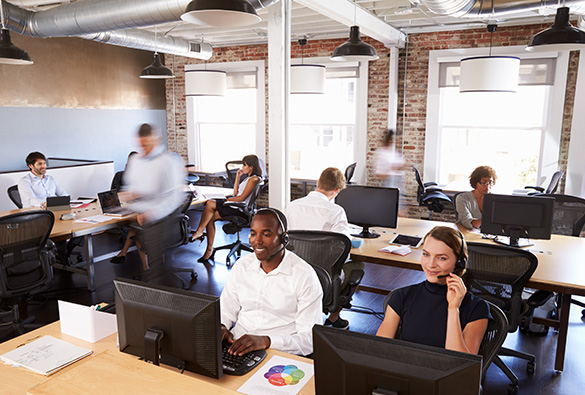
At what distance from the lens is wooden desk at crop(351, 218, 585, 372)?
3.23 metres

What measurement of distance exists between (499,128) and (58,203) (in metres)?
6.68

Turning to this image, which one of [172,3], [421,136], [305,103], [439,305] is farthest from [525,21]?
[439,305]

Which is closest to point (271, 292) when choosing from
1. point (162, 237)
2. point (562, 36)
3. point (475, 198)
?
point (162, 237)

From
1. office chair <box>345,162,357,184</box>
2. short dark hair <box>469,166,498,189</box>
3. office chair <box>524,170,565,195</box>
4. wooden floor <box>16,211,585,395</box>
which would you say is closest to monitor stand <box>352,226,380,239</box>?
wooden floor <box>16,211,585,395</box>

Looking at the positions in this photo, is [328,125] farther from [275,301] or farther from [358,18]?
[275,301]

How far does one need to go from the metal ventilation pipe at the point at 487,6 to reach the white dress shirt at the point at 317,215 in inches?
84.3

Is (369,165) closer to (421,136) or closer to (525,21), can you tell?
(421,136)

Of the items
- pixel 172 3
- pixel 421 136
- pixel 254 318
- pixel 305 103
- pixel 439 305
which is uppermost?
pixel 172 3

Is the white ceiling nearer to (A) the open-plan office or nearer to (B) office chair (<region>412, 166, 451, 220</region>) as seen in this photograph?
(A) the open-plan office

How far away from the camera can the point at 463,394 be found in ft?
4.17

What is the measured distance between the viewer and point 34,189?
5.73 m

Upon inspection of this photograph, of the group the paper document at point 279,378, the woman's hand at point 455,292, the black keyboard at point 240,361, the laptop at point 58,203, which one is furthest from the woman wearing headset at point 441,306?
the laptop at point 58,203

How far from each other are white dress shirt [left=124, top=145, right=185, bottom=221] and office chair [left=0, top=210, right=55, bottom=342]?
83cm

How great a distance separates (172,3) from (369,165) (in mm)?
5038
